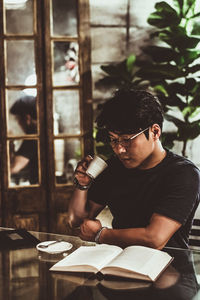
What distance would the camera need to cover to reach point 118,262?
1.27m

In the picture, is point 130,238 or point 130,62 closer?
point 130,238

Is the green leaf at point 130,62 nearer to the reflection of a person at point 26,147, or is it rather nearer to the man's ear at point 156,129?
the reflection of a person at point 26,147

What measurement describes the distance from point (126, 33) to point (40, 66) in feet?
2.63

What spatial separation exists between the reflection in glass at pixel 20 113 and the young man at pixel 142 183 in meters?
1.64

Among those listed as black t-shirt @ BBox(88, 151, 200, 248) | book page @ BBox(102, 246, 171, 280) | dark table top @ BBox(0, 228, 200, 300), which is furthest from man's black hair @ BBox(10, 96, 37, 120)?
book page @ BBox(102, 246, 171, 280)

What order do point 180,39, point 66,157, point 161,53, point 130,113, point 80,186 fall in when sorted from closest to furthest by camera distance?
point 130,113
point 80,186
point 180,39
point 161,53
point 66,157

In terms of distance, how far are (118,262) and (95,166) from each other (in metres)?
0.54

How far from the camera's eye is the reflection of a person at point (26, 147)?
345 cm

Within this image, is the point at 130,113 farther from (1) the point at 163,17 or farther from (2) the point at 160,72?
(1) the point at 163,17

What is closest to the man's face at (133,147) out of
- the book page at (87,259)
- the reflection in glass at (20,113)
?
the book page at (87,259)

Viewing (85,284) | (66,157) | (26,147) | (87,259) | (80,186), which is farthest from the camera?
(66,157)

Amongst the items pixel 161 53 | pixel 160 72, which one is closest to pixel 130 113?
pixel 160 72

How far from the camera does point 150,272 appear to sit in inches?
48.1

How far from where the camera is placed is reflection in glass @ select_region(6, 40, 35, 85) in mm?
3398
